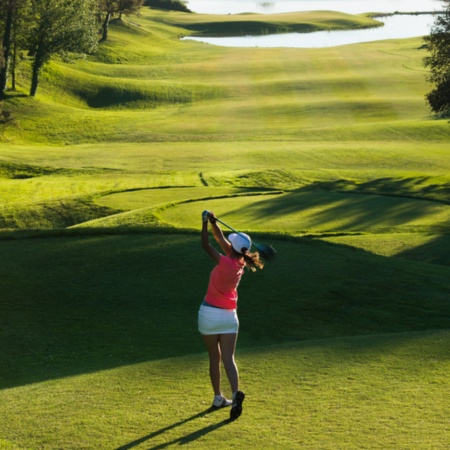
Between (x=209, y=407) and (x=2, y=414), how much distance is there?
233 centimetres

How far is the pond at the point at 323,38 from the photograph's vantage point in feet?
431

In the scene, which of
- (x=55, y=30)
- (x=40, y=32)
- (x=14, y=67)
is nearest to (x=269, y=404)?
(x=40, y=32)

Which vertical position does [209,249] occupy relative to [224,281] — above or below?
above

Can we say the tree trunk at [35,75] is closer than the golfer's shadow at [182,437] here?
No

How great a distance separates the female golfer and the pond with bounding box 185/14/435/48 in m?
120

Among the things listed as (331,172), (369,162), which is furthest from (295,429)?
(369,162)

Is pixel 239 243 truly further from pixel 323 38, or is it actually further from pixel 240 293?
pixel 323 38

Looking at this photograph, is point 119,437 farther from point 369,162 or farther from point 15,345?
point 369,162

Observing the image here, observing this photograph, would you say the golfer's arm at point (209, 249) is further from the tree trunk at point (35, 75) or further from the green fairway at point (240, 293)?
the tree trunk at point (35, 75)

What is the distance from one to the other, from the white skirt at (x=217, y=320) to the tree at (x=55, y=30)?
5369 cm

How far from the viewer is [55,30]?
61188 millimetres

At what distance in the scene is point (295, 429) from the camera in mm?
9000

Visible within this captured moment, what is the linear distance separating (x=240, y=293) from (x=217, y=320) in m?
6.68

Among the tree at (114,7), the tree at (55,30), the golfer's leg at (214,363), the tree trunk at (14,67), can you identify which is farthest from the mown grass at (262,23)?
the golfer's leg at (214,363)
